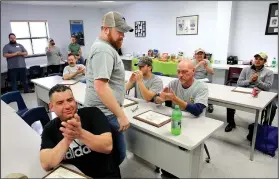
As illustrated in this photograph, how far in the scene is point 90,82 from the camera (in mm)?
1408

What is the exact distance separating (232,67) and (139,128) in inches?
132

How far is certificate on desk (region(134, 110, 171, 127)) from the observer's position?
5.05ft

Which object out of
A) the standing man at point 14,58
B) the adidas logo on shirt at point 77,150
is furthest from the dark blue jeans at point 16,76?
the adidas logo on shirt at point 77,150

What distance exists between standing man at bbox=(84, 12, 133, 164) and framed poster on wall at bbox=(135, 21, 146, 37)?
5175 mm

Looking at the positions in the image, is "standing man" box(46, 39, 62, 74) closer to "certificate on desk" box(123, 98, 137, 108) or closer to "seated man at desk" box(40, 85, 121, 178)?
"certificate on desk" box(123, 98, 137, 108)

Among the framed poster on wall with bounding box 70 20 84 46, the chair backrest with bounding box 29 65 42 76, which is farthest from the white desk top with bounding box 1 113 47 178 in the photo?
the framed poster on wall with bounding box 70 20 84 46

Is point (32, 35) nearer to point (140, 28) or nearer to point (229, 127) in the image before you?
point (140, 28)

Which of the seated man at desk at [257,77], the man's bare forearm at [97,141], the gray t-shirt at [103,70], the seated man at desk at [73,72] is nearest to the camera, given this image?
the man's bare forearm at [97,141]

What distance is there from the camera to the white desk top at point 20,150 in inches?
39.4

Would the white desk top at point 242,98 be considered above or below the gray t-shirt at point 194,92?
below

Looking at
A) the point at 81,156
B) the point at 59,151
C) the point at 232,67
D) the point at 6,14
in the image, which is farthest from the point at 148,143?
the point at 6,14

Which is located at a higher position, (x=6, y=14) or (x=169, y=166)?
(x=6, y=14)

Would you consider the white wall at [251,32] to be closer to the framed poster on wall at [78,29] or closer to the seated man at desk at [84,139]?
the seated man at desk at [84,139]

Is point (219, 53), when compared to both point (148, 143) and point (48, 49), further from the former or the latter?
point (48, 49)
